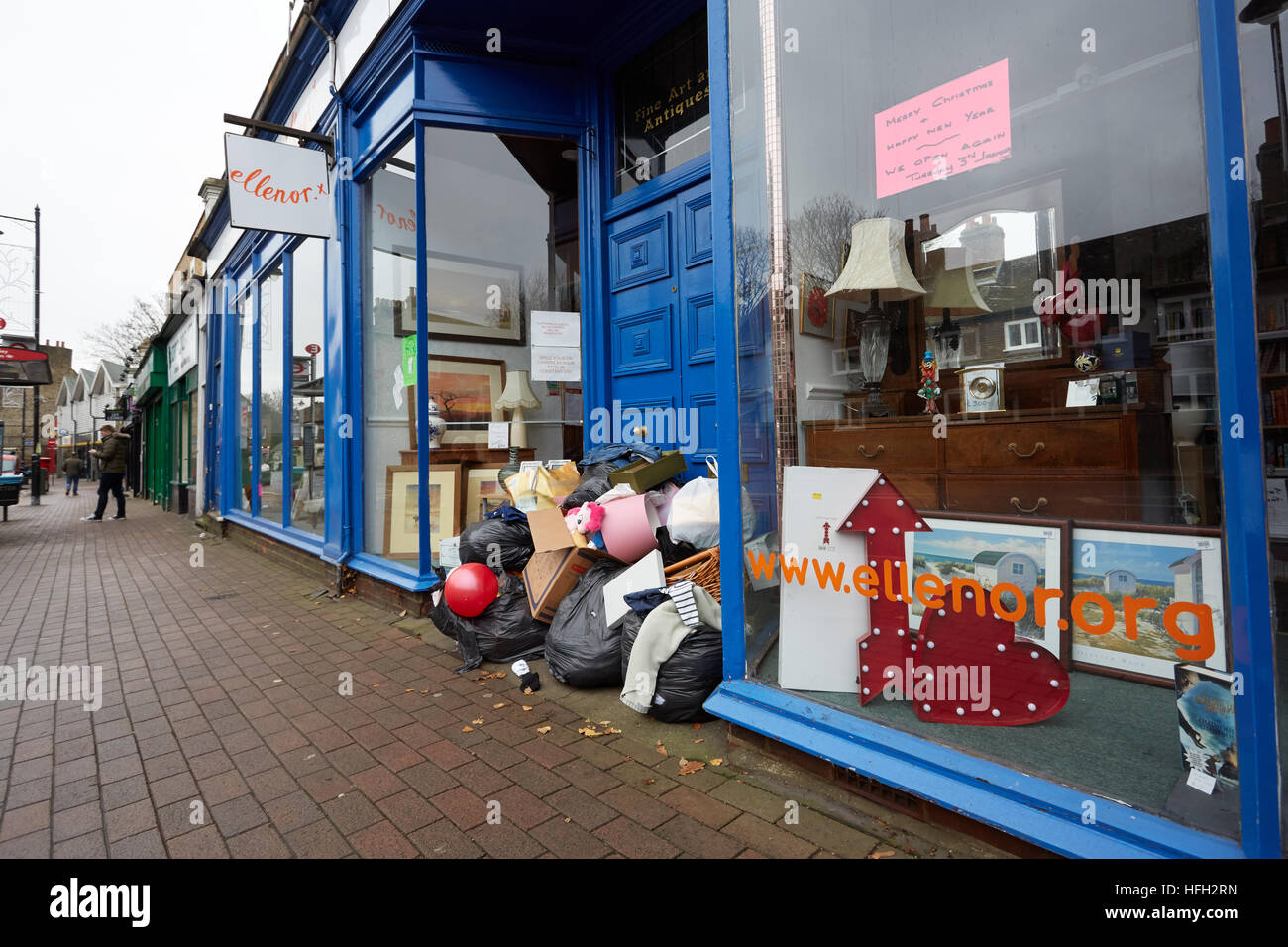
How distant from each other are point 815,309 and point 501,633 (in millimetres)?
2489

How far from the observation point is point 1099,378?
272cm

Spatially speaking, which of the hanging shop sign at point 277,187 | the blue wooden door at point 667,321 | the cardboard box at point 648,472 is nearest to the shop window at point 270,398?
the hanging shop sign at point 277,187

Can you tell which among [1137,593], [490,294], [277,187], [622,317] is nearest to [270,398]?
[277,187]

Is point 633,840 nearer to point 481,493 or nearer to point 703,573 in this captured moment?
point 703,573

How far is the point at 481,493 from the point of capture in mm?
5355

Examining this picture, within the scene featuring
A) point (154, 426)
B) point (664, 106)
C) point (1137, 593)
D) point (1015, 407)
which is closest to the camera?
point (1137, 593)

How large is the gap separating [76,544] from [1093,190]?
1292 cm

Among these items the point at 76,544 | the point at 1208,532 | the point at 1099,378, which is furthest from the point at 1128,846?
the point at 76,544

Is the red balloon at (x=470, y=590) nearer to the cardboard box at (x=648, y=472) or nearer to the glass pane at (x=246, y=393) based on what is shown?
the cardboard box at (x=648, y=472)

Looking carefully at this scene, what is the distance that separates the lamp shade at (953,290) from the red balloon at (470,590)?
2.88 metres

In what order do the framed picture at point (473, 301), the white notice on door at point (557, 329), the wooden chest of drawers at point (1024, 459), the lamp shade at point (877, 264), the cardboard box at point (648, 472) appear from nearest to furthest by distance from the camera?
the wooden chest of drawers at point (1024, 459)
the lamp shade at point (877, 264)
the cardboard box at point (648, 472)
the white notice on door at point (557, 329)
the framed picture at point (473, 301)

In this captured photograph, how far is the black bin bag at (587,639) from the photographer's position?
3.23 m

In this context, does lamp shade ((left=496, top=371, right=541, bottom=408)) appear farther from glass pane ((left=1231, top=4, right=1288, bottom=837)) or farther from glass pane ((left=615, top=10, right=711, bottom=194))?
glass pane ((left=1231, top=4, right=1288, bottom=837))
